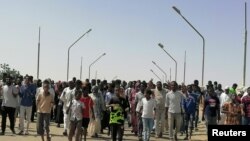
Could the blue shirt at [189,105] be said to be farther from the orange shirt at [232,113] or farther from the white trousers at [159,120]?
the orange shirt at [232,113]

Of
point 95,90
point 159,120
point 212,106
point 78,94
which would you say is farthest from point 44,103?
point 212,106

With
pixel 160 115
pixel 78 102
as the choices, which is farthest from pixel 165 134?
pixel 78 102

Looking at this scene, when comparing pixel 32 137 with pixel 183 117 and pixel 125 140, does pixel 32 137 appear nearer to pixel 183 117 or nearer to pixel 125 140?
pixel 125 140

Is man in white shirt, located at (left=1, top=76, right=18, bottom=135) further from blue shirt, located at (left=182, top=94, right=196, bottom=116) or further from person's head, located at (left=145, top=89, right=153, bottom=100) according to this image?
blue shirt, located at (left=182, top=94, right=196, bottom=116)

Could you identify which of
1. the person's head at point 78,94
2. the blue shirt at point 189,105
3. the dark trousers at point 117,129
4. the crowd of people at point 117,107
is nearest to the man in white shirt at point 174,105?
the crowd of people at point 117,107

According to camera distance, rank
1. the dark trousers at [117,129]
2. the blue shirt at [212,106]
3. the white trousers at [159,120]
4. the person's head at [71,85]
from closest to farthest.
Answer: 1. the dark trousers at [117,129]
2. the blue shirt at [212,106]
3. the person's head at [71,85]
4. the white trousers at [159,120]

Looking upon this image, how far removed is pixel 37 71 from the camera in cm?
5241

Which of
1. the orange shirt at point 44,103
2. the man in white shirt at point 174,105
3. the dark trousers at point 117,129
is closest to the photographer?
the dark trousers at point 117,129

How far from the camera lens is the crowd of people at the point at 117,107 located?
19.2 meters

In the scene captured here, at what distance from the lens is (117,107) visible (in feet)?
62.9

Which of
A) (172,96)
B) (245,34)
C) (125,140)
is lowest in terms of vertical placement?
(125,140)

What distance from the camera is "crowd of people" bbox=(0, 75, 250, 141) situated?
19.2 m

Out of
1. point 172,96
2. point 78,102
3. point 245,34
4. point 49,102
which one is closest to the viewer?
point 78,102

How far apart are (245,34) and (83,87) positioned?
20.1 metres
